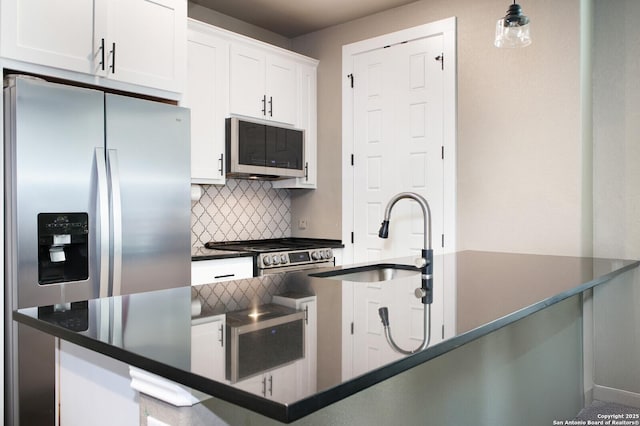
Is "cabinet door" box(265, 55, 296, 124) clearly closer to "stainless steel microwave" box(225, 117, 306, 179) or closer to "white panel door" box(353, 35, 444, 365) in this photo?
"stainless steel microwave" box(225, 117, 306, 179)

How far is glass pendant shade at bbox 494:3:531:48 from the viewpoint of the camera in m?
2.08

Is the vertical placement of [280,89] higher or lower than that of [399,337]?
higher

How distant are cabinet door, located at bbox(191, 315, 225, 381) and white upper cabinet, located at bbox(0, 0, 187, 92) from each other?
1877 millimetres

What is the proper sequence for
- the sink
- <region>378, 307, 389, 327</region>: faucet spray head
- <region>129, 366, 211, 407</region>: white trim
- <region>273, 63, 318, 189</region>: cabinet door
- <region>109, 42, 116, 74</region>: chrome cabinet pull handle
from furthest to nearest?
<region>273, 63, 318, 189</region>: cabinet door → <region>109, 42, 116, 74</region>: chrome cabinet pull handle → the sink → <region>378, 307, 389, 327</region>: faucet spray head → <region>129, 366, 211, 407</region>: white trim

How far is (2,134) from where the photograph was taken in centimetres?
221

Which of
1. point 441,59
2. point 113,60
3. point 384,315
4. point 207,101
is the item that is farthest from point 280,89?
point 384,315

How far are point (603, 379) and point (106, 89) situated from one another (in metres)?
3.50

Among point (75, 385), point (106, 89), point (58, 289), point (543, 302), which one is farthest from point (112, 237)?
point (543, 302)

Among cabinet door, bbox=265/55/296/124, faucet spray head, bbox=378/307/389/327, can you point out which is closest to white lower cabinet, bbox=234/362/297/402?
faucet spray head, bbox=378/307/389/327

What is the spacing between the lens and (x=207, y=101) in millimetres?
3484

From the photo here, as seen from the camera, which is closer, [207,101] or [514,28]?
[514,28]

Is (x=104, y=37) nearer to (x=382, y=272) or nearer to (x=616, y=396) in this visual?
(x=382, y=272)

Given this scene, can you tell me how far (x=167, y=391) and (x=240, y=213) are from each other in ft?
10.4

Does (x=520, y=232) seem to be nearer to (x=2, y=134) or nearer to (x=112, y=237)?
(x=112, y=237)
